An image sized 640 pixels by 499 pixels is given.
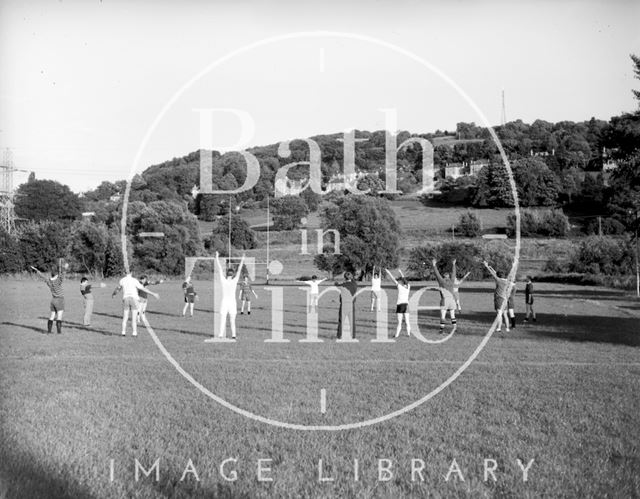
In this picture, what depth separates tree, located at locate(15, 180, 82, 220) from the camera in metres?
81.9

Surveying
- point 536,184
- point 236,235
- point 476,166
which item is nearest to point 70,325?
point 236,235

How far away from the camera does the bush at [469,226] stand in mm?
70188

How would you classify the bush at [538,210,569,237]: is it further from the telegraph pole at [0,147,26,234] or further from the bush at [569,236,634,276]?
the telegraph pole at [0,147,26,234]

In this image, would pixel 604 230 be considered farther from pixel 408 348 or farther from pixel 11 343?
pixel 11 343

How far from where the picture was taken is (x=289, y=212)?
73.0 meters

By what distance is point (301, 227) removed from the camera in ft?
241

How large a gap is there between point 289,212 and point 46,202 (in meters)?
30.6

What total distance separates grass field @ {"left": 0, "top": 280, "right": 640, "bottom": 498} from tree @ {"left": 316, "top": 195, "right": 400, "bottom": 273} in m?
44.1

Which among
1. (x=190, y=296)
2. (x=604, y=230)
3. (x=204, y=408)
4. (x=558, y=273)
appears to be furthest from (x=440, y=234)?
(x=204, y=408)

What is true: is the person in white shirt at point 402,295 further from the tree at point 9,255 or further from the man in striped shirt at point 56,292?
the tree at point 9,255

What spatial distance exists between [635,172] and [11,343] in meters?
29.2

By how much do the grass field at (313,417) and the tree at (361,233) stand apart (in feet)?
145

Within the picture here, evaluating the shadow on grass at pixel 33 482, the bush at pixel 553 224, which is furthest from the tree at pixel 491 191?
the shadow on grass at pixel 33 482

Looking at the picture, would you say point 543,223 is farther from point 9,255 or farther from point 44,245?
point 9,255
